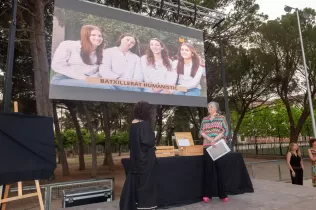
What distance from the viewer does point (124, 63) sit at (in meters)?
5.27

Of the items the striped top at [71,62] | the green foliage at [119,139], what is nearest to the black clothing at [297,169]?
the striped top at [71,62]

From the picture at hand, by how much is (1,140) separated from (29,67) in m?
9.37

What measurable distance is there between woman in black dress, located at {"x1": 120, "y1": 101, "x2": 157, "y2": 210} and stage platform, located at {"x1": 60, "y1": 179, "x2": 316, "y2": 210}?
78 centimetres

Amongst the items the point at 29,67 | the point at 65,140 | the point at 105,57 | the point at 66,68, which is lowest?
the point at 65,140

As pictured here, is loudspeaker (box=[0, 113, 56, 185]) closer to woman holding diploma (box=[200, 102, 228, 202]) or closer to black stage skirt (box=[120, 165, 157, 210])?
black stage skirt (box=[120, 165, 157, 210])

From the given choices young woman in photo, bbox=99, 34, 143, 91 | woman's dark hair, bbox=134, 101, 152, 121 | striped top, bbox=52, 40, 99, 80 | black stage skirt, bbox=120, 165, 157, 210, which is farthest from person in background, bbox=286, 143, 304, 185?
striped top, bbox=52, 40, 99, 80

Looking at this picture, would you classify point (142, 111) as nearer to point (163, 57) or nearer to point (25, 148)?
point (25, 148)

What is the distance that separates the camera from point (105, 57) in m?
5.11

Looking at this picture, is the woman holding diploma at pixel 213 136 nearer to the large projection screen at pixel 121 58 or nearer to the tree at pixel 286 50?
the large projection screen at pixel 121 58

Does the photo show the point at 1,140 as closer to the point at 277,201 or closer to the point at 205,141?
the point at 205,141

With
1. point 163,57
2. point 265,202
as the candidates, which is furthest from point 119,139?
point 265,202

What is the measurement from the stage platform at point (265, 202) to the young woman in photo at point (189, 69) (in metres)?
2.80

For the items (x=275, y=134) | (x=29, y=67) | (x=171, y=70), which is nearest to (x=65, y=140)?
(x=29, y=67)

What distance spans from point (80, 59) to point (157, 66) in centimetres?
173
